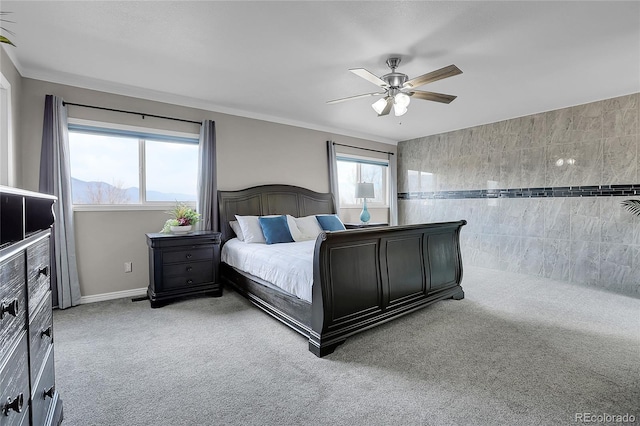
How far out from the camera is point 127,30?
8.48 ft

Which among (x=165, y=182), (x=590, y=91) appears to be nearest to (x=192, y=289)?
(x=165, y=182)

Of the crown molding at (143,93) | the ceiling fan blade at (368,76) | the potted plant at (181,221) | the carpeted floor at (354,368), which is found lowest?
the carpeted floor at (354,368)

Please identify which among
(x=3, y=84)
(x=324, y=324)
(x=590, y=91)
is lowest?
(x=324, y=324)

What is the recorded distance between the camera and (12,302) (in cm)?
98

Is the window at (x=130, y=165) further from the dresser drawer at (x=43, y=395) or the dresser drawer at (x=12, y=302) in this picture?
the dresser drawer at (x=12, y=302)

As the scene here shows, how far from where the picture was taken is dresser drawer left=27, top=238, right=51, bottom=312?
1.20m

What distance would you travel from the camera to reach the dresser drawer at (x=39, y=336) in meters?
1.21

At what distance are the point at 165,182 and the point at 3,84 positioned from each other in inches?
70.5

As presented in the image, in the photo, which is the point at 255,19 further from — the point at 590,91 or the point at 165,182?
the point at 590,91

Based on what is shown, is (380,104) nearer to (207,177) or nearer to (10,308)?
(207,177)

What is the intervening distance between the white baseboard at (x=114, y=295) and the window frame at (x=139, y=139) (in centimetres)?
103

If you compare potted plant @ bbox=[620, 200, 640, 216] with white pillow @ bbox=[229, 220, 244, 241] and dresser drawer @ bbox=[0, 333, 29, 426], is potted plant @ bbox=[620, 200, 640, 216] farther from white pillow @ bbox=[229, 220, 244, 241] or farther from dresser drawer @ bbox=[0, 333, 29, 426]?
dresser drawer @ bbox=[0, 333, 29, 426]

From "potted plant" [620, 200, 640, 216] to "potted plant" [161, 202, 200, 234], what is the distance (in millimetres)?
5584

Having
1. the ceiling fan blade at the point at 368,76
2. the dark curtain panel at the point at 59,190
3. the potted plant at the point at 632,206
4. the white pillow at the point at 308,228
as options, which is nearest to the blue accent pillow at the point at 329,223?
the white pillow at the point at 308,228
